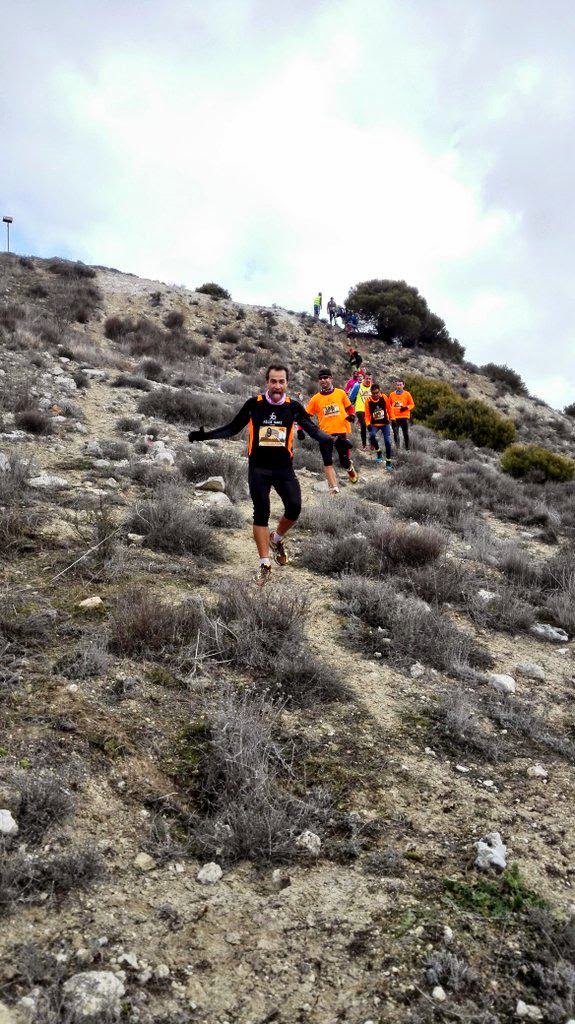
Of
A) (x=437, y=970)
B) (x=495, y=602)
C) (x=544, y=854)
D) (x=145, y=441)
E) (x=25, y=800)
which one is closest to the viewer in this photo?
(x=437, y=970)

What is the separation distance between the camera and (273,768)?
9.87ft

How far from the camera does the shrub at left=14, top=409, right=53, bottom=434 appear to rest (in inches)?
349

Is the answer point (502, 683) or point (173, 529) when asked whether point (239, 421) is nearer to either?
point (173, 529)

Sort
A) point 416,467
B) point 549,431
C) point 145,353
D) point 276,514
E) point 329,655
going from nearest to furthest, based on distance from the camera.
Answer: point 329,655 < point 276,514 < point 416,467 < point 145,353 < point 549,431

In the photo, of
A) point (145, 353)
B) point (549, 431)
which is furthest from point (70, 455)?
point (549, 431)

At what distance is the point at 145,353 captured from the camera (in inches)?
764

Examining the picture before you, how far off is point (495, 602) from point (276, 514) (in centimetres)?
327

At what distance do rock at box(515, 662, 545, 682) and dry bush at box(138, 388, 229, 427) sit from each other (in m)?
8.35

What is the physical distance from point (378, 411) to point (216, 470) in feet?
16.6

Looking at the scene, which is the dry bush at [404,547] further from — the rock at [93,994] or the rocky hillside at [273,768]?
the rock at [93,994]

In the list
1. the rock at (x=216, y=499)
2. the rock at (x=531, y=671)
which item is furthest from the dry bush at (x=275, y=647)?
the rock at (x=216, y=499)

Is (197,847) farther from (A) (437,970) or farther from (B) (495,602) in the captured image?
(B) (495,602)

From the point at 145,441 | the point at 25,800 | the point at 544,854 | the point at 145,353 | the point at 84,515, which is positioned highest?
the point at 145,353

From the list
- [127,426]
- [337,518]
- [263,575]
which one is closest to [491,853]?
[263,575]
